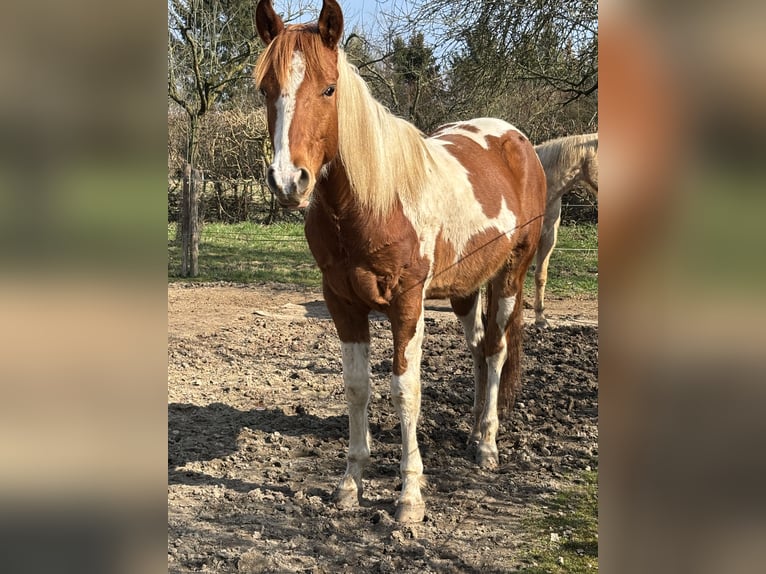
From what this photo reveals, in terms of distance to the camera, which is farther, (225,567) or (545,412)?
(545,412)

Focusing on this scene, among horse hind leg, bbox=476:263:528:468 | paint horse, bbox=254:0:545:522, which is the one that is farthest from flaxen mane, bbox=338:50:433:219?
horse hind leg, bbox=476:263:528:468

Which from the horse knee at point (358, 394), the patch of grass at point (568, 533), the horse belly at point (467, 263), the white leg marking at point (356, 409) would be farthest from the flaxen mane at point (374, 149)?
the patch of grass at point (568, 533)

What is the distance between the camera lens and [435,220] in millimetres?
3328

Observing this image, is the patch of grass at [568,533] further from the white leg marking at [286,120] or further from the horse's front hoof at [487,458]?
the white leg marking at [286,120]

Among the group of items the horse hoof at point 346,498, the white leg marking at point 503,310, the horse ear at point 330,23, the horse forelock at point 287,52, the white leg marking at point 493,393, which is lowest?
the horse hoof at point 346,498

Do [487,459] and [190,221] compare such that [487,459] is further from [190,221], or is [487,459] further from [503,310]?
[190,221]

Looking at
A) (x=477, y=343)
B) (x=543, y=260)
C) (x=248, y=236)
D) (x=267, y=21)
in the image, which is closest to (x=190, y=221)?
(x=248, y=236)

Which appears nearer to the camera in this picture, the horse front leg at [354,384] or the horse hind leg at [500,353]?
the horse front leg at [354,384]

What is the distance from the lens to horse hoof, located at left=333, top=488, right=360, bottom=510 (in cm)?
341

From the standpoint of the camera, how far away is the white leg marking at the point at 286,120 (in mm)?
2455

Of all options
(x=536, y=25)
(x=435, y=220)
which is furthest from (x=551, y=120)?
(x=435, y=220)
